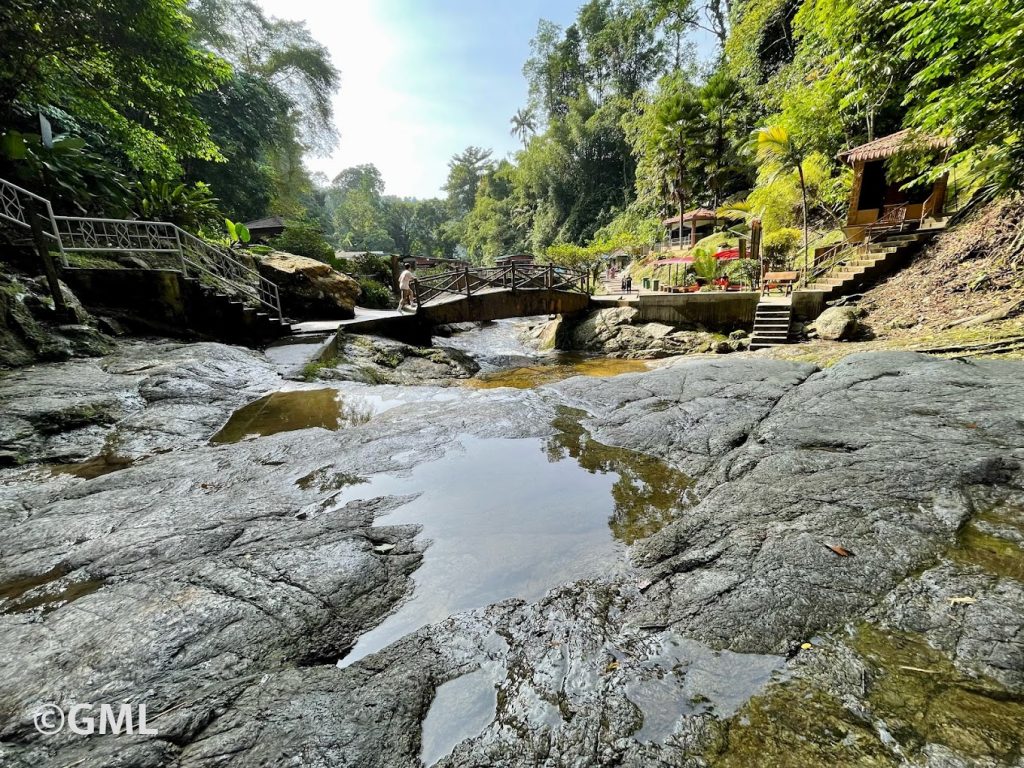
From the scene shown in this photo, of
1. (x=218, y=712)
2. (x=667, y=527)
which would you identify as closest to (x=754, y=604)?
(x=667, y=527)

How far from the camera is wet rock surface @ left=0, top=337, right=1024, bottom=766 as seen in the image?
1523 millimetres

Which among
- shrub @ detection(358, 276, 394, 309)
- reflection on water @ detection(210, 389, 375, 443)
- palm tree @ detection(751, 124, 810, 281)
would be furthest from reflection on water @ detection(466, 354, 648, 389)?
shrub @ detection(358, 276, 394, 309)

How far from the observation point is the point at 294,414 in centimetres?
568

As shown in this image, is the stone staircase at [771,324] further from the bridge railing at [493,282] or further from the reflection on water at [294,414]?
the reflection on water at [294,414]

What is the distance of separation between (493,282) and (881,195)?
15393 mm

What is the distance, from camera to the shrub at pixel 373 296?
1728 centimetres

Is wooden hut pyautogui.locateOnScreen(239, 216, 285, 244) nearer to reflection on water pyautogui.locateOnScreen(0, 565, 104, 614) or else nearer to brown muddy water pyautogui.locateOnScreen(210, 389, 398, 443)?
brown muddy water pyautogui.locateOnScreen(210, 389, 398, 443)

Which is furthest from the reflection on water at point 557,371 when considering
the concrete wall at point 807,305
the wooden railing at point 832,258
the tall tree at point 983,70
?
the wooden railing at point 832,258

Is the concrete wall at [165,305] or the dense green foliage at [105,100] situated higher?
the dense green foliage at [105,100]

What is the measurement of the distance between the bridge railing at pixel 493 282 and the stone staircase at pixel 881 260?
824cm

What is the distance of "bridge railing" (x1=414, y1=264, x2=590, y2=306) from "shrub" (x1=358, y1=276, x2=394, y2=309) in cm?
371

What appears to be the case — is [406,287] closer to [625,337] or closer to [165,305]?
[165,305]

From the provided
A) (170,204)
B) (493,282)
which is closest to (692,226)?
(493,282)

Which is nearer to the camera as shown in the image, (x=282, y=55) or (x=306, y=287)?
(x=306, y=287)
